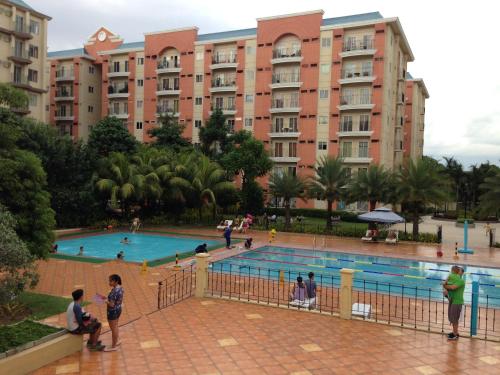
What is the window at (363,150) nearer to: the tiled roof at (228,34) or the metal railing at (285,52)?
the metal railing at (285,52)

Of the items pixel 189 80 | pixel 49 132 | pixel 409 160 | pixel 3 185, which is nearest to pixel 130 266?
pixel 3 185

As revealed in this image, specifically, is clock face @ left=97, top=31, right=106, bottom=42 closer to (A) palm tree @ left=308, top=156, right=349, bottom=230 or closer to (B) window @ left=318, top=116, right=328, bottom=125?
(B) window @ left=318, top=116, right=328, bottom=125

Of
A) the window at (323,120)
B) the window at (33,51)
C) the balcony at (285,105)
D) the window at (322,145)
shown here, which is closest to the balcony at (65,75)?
the window at (33,51)

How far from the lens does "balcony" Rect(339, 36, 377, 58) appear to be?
134 feet

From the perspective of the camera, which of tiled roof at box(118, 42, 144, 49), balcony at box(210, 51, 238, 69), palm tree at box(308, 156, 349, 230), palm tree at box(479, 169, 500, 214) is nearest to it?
palm tree at box(479, 169, 500, 214)

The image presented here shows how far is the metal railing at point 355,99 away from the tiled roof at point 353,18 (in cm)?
697

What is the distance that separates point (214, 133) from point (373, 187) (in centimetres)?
1793

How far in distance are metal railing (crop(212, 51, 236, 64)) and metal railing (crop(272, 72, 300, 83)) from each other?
210 inches

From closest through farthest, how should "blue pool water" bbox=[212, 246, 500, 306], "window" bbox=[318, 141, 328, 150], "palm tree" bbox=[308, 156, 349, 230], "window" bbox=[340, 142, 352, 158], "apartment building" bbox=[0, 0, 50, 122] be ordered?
"blue pool water" bbox=[212, 246, 500, 306] → "palm tree" bbox=[308, 156, 349, 230] → "apartment building" bbox=[0, 0, 50, 122] → "window" bbox=[340, 142, 352, 158] → "window" bbox=[318, 141, 328, 150]

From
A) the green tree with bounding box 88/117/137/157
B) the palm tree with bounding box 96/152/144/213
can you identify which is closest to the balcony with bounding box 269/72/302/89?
the green tree with bounding box 88/117/137/157

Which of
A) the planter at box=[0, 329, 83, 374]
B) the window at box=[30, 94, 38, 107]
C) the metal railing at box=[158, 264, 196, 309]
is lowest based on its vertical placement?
the metal railing at box=[158, 264, 196, 309]

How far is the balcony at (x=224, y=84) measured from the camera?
47.3 metres

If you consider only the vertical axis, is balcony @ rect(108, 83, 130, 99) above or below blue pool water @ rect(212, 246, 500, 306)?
above

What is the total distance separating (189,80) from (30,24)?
1668 cm
